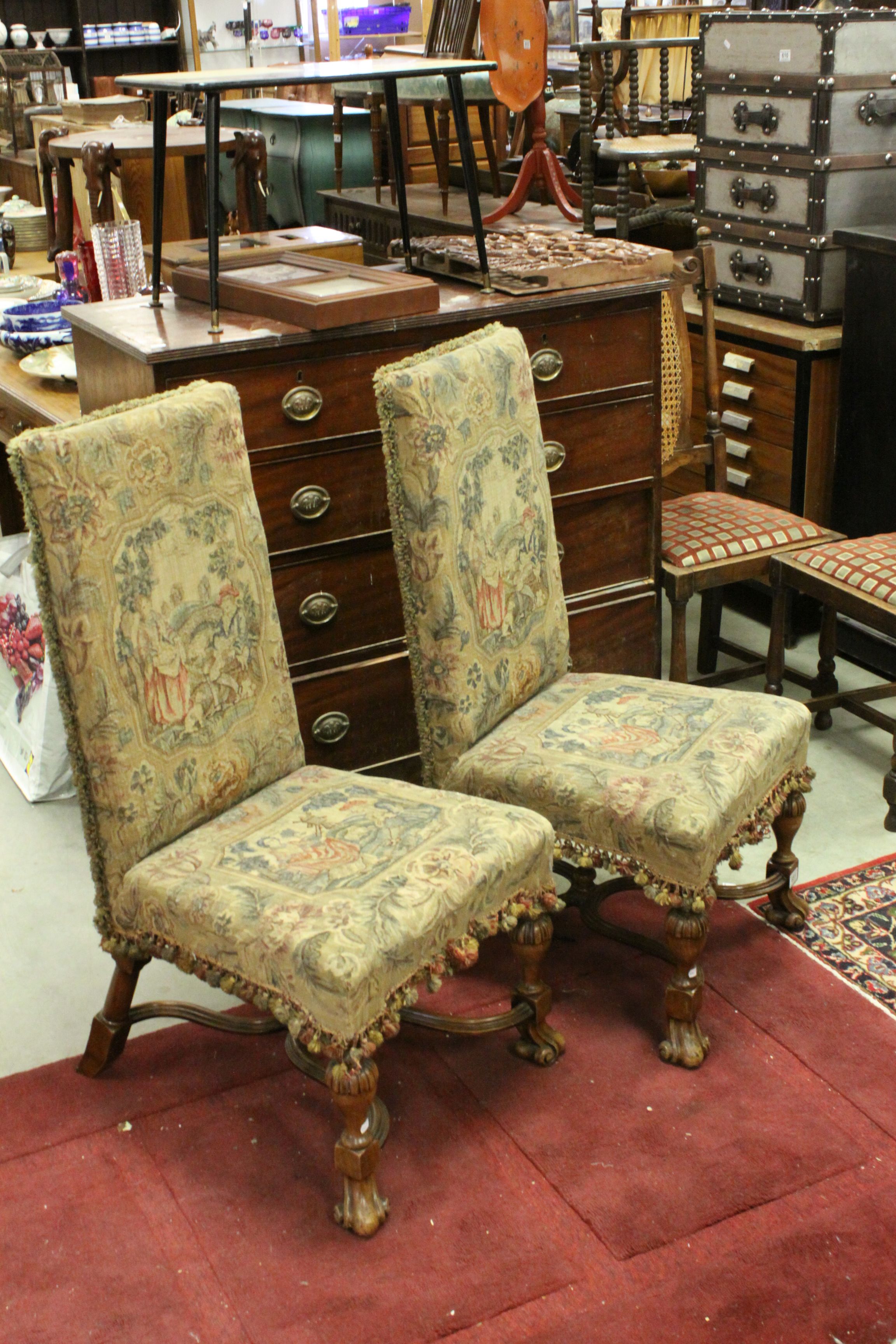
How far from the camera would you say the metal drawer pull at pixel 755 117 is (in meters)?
3.75

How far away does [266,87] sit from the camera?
248 cm

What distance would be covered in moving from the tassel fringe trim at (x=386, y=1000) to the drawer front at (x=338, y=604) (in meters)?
0.76

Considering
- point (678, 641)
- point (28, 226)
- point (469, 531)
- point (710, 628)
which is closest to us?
point (469, 531)

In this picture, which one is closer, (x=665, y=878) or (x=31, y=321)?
(x=665, y=878)

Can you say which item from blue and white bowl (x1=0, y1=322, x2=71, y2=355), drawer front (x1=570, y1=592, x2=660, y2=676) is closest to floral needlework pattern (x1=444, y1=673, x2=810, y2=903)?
drawer front (x1=570, y1=592, x2=660, y2=676)

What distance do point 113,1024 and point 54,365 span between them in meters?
1.69

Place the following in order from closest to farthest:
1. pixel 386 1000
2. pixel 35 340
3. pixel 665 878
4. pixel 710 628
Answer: pixel 386 1000
pixel 665 878
pixel 35 340
pixel 710 628

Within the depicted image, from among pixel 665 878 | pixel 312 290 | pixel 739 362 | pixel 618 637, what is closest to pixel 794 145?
pixel 739 362

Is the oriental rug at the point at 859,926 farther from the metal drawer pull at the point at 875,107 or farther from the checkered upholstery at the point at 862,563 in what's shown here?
the metal drawer pull at the point at 875,107

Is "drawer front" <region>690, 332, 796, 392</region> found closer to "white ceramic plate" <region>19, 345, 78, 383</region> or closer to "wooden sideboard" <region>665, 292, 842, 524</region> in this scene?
"wooden sideboard" <region>665, 292, 842, 524</region>

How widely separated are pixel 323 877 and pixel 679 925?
0.63 metres

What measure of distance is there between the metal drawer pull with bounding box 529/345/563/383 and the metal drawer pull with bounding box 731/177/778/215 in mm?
1353

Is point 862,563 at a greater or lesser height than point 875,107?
lesser

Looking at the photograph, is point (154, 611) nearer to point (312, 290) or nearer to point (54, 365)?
point (312, 290)
